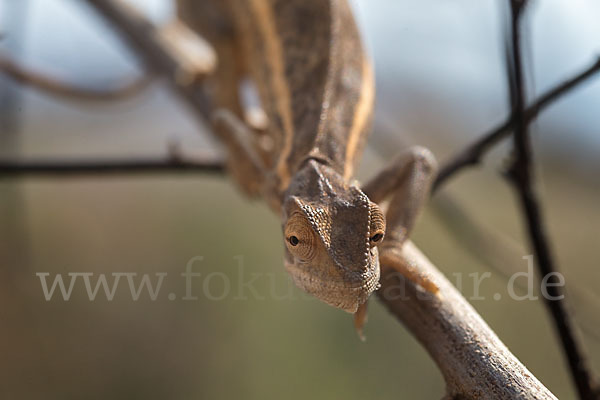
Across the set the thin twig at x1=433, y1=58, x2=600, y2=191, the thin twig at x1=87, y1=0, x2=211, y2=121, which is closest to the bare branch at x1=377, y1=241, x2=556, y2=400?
the thin twig at x1=433, y1=58, x2=600, y2=191

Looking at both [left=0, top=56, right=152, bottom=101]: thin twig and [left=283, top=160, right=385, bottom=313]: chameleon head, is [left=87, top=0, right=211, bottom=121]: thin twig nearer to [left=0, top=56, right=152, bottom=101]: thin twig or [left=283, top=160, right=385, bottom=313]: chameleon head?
[left=0, top=56, right=152, bottom=101]: thin twig

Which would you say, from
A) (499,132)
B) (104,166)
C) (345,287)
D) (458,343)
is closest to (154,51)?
(104,166)

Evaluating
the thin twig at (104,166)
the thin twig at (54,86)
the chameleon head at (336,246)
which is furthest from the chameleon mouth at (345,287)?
the thin twig at (54,86)

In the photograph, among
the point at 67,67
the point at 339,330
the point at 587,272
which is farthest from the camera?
the point at 67,67

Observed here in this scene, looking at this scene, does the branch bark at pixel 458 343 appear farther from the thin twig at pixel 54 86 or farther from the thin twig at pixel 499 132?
the thin twig at pixel 54 86

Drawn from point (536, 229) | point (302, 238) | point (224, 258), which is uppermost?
point (536, 229)

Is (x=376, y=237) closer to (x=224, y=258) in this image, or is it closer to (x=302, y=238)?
(x=302, y=238)

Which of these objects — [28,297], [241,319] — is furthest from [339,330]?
[28,297]

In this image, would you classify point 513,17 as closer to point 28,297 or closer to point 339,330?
point 339,330
